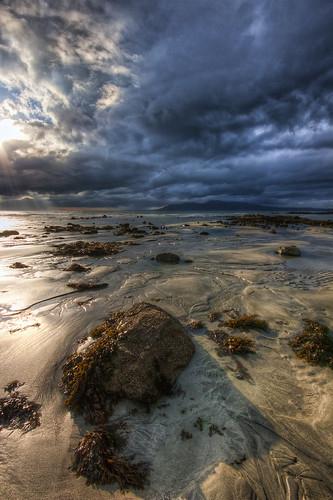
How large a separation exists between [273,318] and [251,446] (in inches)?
128

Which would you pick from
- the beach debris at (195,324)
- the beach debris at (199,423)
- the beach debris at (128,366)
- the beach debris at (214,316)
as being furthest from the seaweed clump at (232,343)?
the beach debris at (199,423)

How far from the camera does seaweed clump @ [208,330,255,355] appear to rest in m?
4.24

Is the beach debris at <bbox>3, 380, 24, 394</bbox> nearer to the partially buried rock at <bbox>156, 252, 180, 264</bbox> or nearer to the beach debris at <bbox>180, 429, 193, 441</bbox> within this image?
the beach debris at <bbox>180, 429, 193, 441</bbox>

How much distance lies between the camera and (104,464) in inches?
94.9

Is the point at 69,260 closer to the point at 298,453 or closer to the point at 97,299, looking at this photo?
the point at 97,299

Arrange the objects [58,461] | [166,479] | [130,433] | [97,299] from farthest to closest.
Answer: [97,299], [130,433], [58,461], [166,479]

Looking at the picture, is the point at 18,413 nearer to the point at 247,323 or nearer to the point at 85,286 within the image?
the point at 247,323

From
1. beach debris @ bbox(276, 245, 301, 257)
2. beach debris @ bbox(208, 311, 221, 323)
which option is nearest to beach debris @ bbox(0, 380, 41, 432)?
beach debris @ bbox(208, 311, 221, 323)

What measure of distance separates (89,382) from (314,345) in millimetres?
4011

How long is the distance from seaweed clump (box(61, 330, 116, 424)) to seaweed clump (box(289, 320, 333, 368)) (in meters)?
3.44

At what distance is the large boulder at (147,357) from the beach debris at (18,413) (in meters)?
1.00

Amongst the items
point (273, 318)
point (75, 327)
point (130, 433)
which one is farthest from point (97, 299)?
point (273, 318)

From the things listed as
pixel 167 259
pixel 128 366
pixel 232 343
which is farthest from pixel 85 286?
pixel 232 343

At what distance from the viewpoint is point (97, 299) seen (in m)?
6.70
